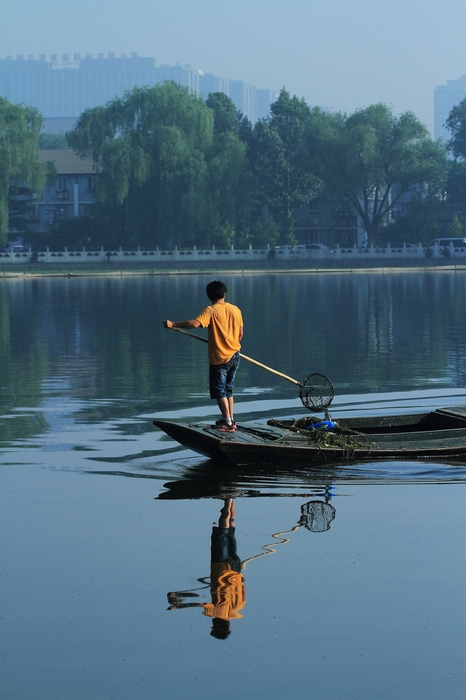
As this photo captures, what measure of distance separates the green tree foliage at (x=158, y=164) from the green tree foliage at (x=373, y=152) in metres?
7.43

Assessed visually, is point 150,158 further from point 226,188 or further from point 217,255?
point 217,255

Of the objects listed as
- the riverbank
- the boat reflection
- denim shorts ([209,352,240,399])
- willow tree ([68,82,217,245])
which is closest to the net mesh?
denim shorts ([209,352,240,399])

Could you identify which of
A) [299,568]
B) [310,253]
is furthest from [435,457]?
[310,253]

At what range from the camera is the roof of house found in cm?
9838

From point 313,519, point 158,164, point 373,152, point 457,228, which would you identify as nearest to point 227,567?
point 313,519

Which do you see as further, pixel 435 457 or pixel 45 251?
pixel 45 251

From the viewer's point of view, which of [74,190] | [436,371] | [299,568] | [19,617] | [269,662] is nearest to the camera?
[269,662]

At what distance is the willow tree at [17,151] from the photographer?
70.8 metres

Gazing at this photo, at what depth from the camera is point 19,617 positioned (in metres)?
6.84

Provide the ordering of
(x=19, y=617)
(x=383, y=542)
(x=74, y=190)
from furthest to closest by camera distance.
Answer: (x=74, y=190), (x=383, y=542), (x=19, y=617)

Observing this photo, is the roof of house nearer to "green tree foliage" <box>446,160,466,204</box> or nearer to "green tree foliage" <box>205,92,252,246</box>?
"green tree foliage" <box>205,92,252,246</box>

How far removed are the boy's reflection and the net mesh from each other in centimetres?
391

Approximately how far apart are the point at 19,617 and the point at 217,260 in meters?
68.6

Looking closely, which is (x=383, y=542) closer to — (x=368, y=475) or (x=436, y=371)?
(x=368, y=475)
